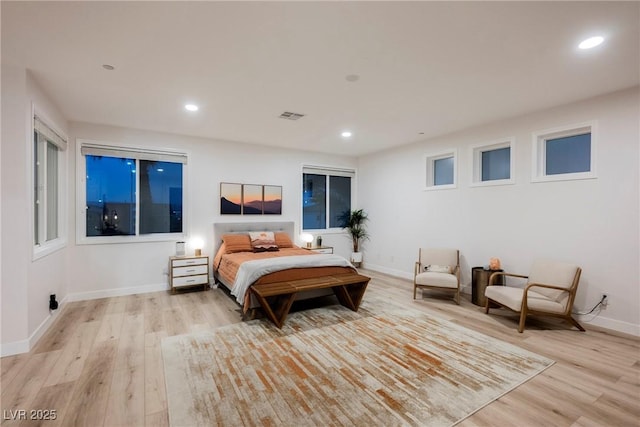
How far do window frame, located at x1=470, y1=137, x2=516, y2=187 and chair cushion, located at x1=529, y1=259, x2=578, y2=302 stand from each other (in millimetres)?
1250

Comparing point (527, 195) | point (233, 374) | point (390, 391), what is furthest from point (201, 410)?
point (527, 195)

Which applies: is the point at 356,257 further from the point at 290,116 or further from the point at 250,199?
the point at 290,116

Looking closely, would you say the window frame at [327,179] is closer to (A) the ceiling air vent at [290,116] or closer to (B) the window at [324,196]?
(B) the window at [324,196]

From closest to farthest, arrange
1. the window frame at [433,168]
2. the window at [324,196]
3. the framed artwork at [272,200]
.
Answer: the window frame at [433,168] → the framed artwork at [272,200] → the window at [324,196]

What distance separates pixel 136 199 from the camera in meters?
4.97

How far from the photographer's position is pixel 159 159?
5.06 metres

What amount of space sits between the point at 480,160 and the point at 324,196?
133 inches

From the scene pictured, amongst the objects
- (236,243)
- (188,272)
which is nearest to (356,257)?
(236,243)

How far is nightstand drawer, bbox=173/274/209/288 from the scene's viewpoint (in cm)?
479

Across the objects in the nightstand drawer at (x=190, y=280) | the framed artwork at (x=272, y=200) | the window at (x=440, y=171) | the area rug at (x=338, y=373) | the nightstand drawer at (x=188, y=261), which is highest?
the window at (x=440, y=171)

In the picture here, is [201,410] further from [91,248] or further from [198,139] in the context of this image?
[198,139]

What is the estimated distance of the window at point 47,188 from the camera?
329 centimetres

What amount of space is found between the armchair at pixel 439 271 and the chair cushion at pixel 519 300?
0.56 metres

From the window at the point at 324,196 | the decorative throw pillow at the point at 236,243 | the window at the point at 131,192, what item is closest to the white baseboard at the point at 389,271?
the window at the point at 324,196
